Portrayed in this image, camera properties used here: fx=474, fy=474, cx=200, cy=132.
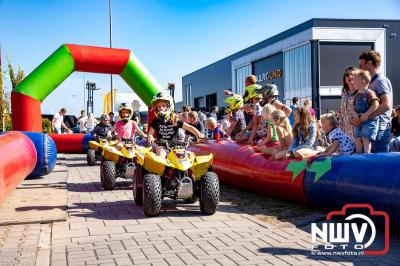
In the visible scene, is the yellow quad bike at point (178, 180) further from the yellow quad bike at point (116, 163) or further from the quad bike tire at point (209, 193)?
the yellow quad bike at point (116, 163)

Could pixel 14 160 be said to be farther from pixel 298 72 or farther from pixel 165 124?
pixel 298 72

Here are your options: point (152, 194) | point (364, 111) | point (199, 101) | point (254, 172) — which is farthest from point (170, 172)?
point (199, 101)

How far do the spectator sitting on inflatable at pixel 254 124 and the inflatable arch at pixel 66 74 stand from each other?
6.18 meters

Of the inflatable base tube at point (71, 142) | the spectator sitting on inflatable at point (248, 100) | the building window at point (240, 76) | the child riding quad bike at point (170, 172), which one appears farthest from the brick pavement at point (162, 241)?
the building window at point (240, 76)

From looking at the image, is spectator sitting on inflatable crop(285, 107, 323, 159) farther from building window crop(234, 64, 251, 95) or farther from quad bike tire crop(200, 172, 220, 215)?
building window crop(234, 64, 251, 95)

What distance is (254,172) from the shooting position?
7699 millimetres

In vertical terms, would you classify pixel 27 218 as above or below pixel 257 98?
below

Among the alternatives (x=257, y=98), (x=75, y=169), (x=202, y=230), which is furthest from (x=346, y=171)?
(x=75, y=169)

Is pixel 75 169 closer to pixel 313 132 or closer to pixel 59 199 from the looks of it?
pixel 59 199

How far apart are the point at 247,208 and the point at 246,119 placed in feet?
10.5

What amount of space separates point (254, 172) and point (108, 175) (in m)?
2.66

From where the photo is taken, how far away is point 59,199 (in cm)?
754

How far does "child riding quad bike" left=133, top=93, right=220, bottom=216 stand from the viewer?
6.02 meters

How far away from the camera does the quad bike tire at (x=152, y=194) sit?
233 inches
